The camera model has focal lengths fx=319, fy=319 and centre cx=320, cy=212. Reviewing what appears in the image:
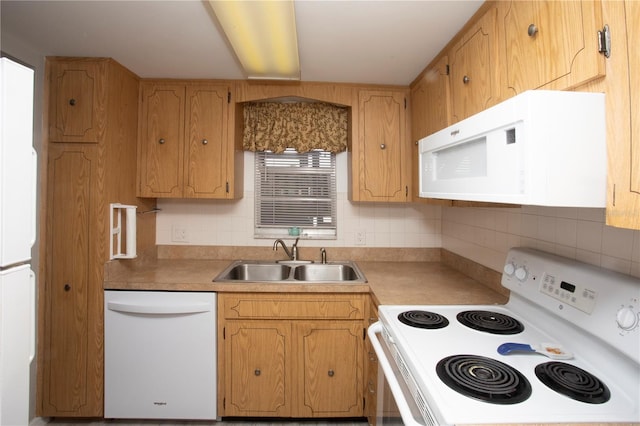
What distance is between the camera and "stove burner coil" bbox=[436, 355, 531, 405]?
0.81m

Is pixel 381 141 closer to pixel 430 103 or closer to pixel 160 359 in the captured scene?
pixel 430 103

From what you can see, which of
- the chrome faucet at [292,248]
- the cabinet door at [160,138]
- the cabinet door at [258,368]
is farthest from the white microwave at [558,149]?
the cabinet door at [160,138]

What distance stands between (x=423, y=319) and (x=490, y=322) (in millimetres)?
256

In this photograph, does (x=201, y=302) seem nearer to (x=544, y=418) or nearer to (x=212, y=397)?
(x=212, y=397)

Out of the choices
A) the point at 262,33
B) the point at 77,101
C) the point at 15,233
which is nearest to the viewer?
the point at 15,233

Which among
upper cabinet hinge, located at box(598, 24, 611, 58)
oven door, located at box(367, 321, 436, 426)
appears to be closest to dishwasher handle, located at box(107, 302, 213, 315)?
oven door, located at box(367, 321, 436, 426)

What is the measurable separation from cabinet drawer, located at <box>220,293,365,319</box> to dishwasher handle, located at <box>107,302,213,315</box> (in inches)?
4.7

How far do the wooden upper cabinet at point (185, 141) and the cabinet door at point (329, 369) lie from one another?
1.12m

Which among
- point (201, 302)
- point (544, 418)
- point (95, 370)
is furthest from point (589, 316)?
point (95, 370)

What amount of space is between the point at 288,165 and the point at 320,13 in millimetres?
1286

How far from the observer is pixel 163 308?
6.07 feet

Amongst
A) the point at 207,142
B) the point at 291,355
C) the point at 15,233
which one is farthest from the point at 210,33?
the point at 291,355

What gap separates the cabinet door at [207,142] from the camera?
2.23 meters

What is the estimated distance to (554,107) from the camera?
77cm
